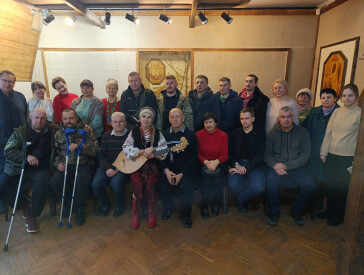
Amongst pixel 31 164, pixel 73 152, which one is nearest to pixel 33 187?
pixel 31 164

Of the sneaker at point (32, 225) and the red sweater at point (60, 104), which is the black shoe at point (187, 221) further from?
the red sweater at point (60, 104)

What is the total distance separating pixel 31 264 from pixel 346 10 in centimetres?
579

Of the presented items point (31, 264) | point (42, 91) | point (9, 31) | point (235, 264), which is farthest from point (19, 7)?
point (235, 264)

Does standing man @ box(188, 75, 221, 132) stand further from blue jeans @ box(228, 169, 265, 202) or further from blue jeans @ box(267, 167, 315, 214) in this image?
blue jeans @ box(267, 167, 315, 214)

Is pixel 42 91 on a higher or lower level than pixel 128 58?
lower

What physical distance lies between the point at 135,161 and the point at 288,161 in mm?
1931

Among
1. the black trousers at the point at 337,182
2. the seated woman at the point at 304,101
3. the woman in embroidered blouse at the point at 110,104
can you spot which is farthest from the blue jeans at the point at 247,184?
the woman in embroidered blouse at the point at 110,104

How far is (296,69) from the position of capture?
4922 mm

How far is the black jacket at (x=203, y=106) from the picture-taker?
322 cm

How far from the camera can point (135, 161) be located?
108 inches

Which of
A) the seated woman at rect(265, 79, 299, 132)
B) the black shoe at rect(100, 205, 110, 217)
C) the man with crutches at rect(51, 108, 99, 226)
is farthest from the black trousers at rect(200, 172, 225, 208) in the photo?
the man with crutches at rect(51, 108, 99, 226)

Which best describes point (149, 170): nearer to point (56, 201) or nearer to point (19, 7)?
point (56, 201)

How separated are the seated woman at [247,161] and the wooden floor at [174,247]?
37 centimetres

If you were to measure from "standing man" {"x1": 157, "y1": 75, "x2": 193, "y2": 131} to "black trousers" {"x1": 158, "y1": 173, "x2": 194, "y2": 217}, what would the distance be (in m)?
0.84
